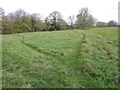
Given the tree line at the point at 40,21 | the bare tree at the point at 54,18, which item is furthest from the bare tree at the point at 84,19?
the bare tree at the point at 54,18

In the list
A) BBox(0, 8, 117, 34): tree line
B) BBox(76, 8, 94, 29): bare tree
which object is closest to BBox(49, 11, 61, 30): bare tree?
BBox(0, 8, 117, 34): tree line

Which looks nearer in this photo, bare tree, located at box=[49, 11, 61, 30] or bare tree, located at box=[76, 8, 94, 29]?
bare tree, located at box=[76, 8, 94, 29]

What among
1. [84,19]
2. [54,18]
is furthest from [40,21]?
[84,19]

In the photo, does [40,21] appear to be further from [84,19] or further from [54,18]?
[84,19]

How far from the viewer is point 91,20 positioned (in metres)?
64.5

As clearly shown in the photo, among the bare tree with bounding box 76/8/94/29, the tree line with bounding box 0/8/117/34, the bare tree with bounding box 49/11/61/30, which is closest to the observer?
the tree line with bounding box 0/8/117/34

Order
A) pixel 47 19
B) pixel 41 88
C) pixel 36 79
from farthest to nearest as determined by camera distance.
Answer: pixel 47 19 < pixel 36 79 < pixel 41 88

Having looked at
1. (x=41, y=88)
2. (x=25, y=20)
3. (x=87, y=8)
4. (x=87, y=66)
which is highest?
(x=87, y=8)

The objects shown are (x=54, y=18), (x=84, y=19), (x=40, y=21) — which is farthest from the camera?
(x=54, y=18)

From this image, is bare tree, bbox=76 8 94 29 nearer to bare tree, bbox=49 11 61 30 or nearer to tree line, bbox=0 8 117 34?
tree line, bbox=0 8 117 34

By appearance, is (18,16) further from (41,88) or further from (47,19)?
(41,88)

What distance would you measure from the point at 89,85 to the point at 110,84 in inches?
50.6

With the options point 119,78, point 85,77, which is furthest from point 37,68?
point 119,78

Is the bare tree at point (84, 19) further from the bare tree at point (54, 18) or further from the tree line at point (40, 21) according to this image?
the bare tree at point (54, 18)
